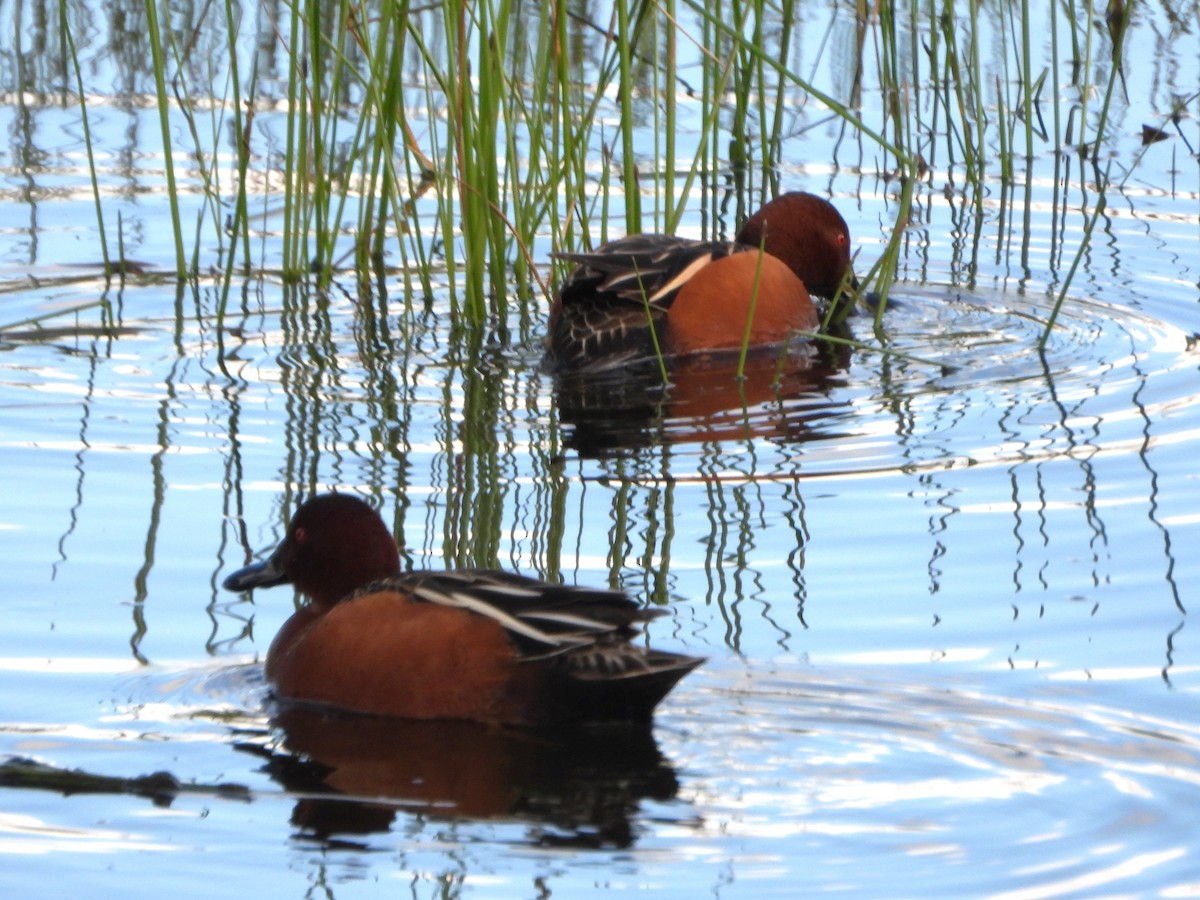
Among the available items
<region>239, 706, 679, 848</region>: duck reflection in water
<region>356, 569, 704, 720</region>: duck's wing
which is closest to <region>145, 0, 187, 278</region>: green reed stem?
<region>356, 569, 704, 720</region>: duck's wing

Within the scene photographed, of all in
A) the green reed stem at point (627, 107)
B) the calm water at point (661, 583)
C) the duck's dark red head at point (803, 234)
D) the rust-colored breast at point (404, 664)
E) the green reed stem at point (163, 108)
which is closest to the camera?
the calm water at point (661, 583)

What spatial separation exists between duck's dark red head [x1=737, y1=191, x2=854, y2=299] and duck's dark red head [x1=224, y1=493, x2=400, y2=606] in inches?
174

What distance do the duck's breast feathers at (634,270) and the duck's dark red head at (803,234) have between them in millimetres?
1156

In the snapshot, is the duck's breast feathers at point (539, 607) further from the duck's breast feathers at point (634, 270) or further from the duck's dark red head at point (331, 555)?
the duck's breast feathers at point (634, 270)

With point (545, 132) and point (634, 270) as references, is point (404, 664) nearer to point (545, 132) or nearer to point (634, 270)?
point (634, 270)

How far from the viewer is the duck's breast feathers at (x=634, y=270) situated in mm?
8570

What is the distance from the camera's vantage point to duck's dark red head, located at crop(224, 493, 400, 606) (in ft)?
19.2

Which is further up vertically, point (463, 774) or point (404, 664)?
point (404, 664)

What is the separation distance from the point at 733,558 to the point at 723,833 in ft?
5.67

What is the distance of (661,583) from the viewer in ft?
19.9

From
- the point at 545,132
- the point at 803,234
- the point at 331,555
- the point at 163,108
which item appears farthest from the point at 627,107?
the point at 545,132

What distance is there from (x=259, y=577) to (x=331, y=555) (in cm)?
21

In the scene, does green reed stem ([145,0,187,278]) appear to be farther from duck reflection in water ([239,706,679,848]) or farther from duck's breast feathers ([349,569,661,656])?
duck reflection in water ([239,706,679,848])

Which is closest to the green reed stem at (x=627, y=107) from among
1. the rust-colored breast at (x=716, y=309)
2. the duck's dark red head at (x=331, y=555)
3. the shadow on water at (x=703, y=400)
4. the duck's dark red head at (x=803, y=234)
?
the rust-colored breast at (x=716, y=309)
